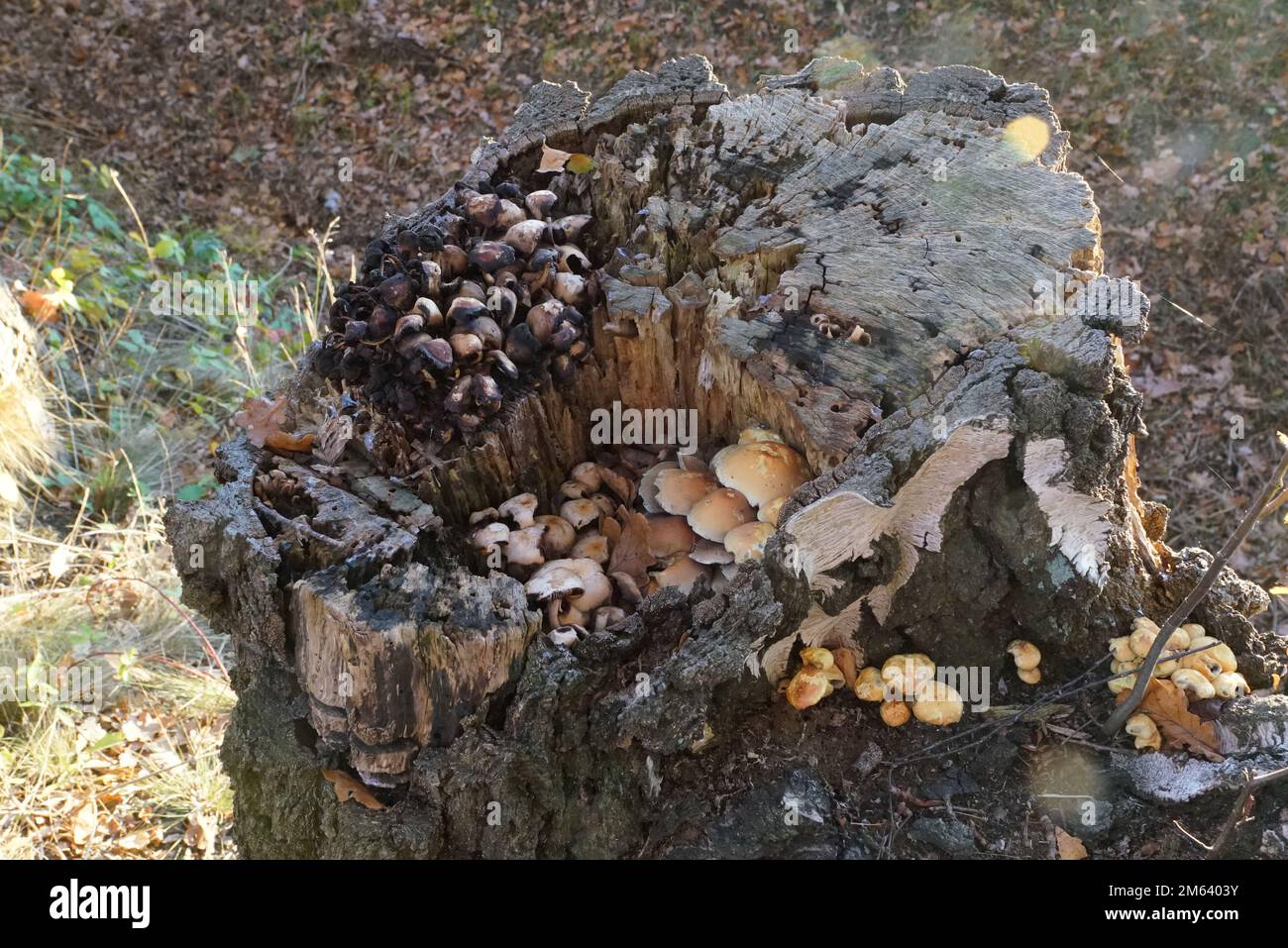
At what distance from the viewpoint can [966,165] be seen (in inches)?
142

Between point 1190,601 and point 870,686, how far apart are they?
942 mm

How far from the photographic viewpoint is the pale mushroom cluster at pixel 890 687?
2982mm

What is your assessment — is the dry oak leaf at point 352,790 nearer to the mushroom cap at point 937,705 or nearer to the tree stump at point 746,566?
the tree stump at point 746,566

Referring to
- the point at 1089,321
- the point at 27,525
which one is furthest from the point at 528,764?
the point at 27,525

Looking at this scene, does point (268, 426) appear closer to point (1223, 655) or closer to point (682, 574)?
point (682, 574)

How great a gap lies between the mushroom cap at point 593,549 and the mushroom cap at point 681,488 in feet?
0.79

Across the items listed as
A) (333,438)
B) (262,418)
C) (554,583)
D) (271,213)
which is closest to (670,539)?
(554,583)

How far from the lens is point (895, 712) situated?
3014 millimetres

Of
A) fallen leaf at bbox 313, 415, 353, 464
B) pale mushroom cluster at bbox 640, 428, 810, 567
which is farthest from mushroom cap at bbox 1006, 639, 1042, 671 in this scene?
fallen leaf at bbox 313, 415, 353, 464

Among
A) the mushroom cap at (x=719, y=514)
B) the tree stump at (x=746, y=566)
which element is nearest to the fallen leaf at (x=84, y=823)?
the tree stump at (x=746, y=566)

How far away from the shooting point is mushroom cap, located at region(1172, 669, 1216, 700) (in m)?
2.97

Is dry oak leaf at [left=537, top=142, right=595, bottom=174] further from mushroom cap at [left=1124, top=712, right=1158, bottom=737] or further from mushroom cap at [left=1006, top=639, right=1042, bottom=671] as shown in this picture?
mushroom cap at [left=1124, top=712, right=1158, bottom=737]

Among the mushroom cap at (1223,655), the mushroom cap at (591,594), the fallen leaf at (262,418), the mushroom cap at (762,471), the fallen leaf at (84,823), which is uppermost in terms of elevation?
the fallen leaf at (262,418)
